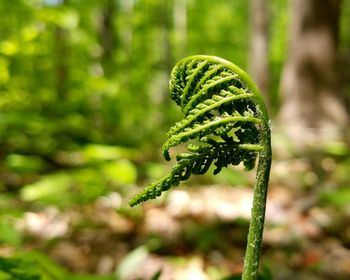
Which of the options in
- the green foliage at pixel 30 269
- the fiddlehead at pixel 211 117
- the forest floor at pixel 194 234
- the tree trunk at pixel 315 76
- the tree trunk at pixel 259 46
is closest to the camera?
the fiddlehead at pixel 211 117

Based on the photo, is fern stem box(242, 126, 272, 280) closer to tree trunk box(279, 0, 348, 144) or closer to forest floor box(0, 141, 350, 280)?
forest floor box(0, 141, 350, 280)

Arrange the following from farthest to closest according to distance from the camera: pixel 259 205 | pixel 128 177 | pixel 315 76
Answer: pixel 315 76, pixel 128 177, pixel 259 205

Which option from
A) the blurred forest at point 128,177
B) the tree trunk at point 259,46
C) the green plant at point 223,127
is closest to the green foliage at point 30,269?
the blurred forest at point 128,177

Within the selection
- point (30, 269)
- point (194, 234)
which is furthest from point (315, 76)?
point (30, 269)

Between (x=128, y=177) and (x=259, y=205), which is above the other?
(x=128, y=177)

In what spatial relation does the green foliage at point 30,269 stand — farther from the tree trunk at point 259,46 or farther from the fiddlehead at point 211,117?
the tree trunk at point 259,46

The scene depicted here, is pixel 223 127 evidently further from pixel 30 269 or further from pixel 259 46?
pixel 259 46

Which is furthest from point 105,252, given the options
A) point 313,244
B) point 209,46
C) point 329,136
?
point 209,46

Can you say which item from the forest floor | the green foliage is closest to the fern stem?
the green foliage

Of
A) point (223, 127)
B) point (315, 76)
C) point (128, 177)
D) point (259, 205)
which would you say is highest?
point (315, 76)
